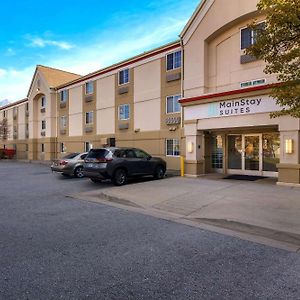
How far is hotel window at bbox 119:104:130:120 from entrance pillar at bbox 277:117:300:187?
43.0ft

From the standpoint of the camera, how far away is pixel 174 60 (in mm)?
20141

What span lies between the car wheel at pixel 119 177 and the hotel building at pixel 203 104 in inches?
152

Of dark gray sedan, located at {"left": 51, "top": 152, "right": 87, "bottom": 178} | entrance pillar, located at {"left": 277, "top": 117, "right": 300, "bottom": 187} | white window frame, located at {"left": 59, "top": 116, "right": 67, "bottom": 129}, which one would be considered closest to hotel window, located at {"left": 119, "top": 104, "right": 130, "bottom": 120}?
dark gray sedan, located at {"left": 51, "top": 152, "right": 87, "bottom": 178}

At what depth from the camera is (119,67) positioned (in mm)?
24312

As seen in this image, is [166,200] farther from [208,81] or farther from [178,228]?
[208,81]

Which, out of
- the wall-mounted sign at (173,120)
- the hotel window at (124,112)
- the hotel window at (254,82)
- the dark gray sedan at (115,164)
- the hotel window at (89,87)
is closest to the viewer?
the dark gray sedan at (115,164)

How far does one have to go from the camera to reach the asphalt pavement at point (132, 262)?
4.04 metres

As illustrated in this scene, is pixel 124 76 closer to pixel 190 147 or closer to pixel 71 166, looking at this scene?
pixel 71 166

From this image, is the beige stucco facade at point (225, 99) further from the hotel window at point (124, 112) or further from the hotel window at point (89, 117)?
the hotel window at point (89, 117)

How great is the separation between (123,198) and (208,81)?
31.1 feet

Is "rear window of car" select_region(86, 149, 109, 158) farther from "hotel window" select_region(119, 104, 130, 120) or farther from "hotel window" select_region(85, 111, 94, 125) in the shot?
"hotel window" select_region(85, 111, 94, 125)

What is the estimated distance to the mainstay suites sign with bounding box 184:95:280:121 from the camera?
43.4 ft

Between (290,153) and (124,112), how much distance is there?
553 inches

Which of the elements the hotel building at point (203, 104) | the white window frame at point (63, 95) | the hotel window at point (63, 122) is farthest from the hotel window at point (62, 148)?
the white window frame at point (63, 95)
